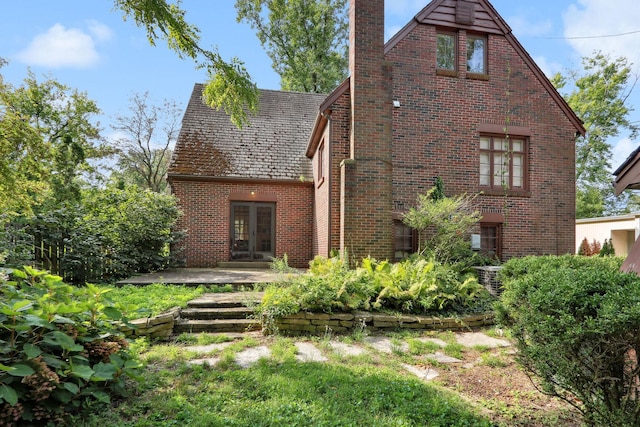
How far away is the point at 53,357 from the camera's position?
101 inches

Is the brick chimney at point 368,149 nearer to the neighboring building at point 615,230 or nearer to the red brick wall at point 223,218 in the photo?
the red brick wall at point 223,218

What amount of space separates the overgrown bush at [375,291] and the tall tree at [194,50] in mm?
3538

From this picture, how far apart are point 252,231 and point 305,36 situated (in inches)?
626

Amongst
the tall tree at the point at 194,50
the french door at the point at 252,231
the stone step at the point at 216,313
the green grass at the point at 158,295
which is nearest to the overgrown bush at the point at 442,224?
the stone step at the point at 216,313

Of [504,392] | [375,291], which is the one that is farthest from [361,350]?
[504,392]

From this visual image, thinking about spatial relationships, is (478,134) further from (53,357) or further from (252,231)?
(53,357)

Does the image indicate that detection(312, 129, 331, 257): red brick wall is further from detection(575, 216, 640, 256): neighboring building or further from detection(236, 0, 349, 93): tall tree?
detection(575, 216, 640, 256): neighboring building

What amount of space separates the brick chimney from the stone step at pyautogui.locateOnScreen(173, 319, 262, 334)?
11.9 ft

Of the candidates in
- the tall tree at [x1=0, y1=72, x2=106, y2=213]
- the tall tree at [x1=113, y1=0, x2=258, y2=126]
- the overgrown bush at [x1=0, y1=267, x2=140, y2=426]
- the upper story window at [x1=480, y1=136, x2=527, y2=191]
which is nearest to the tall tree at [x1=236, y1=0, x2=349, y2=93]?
the tall tree at [x1=0, y1=72, x2=106, y2=213]

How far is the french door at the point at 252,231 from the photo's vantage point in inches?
468

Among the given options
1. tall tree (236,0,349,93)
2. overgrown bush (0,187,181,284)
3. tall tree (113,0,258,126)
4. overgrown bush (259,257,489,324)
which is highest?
tall tree (236,0,349,93)

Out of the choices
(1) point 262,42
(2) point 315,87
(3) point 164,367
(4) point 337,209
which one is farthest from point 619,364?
(1) point 262,42

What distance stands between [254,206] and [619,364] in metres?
10.6

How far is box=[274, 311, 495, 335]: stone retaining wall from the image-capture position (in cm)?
552
